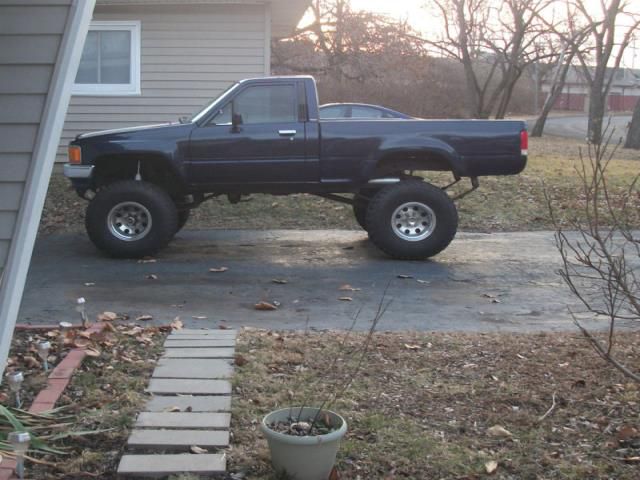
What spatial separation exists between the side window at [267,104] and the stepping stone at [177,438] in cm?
554

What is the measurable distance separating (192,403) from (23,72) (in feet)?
6.25

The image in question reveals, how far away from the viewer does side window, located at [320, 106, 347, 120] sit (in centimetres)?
1409

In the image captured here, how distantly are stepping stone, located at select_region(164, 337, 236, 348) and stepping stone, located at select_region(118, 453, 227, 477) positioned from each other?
1.57m

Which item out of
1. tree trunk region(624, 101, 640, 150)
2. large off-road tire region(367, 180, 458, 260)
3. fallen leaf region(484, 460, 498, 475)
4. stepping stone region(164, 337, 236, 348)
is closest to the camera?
fallen leaf region(484, 460, 498, 475)

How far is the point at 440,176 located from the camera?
45.2ft

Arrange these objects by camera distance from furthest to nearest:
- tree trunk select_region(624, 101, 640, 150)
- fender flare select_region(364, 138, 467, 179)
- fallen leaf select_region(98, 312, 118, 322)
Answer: tree trunk select_region(624, 101, 640, 150) < fender flare select_region(364, 138, 467, 179) < fallen leaf select_region(98, 312, 118, 322)

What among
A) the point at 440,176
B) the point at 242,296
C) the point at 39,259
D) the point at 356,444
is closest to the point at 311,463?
the point at 356,444

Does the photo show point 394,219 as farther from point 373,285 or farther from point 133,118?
point 133,118

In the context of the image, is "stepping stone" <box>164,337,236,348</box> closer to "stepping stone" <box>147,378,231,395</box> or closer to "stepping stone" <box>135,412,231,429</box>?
"stepping stone" <box>147,378,231,395</box>

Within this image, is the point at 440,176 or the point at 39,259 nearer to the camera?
the point at 39,259

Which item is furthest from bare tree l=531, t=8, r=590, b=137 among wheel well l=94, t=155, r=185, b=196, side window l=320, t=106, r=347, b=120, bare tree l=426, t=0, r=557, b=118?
wheel well l=94, t=155, r=185, b=196

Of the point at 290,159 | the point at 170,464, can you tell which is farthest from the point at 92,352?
the point at 290,159

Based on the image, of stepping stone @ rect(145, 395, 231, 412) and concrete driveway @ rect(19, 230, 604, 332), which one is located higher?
stepping stone @ rect(145, 395, 231, 412)

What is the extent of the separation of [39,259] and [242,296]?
3135 millimetres
